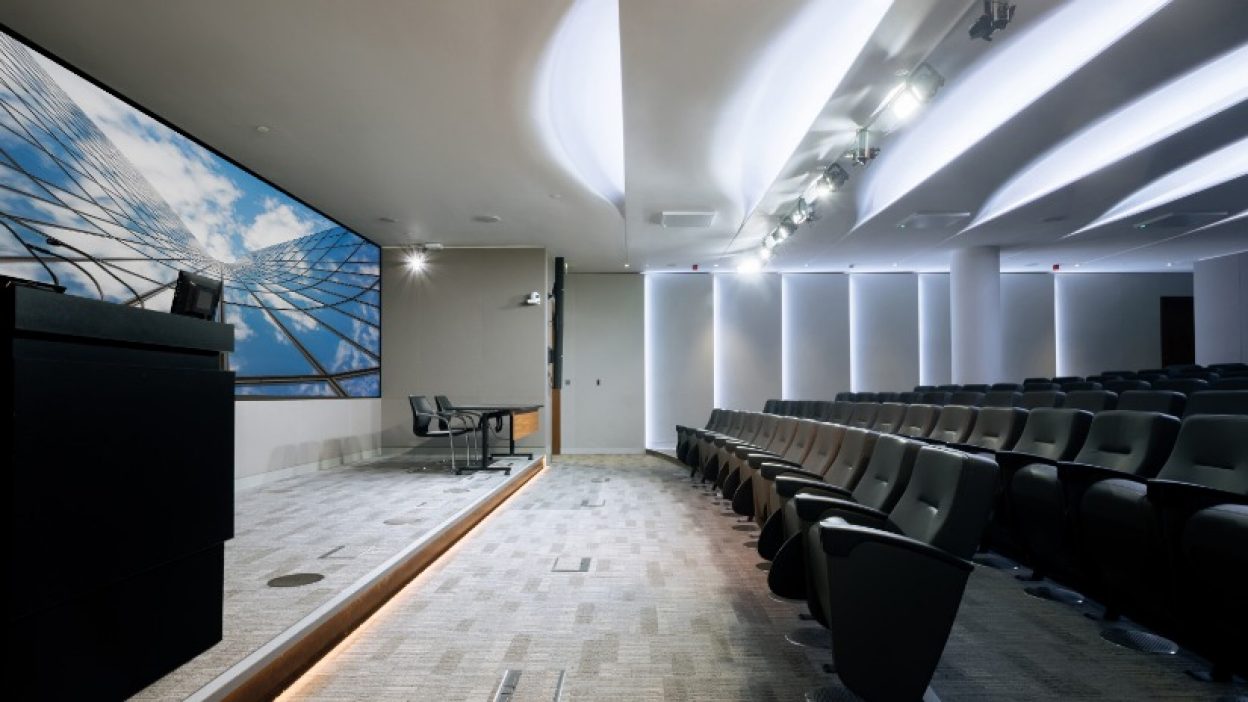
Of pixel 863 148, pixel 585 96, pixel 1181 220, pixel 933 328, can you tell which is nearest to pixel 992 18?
pixel 863 148

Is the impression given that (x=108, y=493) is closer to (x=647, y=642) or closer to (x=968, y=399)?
(x=647, y=642)

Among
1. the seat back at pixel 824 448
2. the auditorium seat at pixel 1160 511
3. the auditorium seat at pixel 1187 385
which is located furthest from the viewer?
the auditorium seat at pixel 1187 385

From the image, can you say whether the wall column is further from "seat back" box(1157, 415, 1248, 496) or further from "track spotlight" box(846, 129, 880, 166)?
"seat back" box(1157, 415, 1248, 496)

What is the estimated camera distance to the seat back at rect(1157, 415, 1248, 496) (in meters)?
2.43

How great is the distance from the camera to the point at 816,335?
12.1 meters

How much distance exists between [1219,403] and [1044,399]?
1830 millimetres

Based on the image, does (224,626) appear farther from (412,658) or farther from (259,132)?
(259,132)

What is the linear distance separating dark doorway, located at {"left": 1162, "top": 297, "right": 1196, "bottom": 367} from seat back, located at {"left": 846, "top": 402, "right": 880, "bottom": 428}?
9.06 m

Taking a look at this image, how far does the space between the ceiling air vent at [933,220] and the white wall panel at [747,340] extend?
12.6 feet

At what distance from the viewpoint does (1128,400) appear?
13.9 feet

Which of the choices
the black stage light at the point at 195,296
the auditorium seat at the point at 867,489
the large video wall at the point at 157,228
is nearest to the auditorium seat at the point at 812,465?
the auditorium seat at the point at 867,489

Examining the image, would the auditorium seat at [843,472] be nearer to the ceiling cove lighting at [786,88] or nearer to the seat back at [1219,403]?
the seat back at [1219,403]

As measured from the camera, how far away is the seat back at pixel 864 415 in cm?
→ 614

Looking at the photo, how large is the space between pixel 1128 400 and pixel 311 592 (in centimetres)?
476
